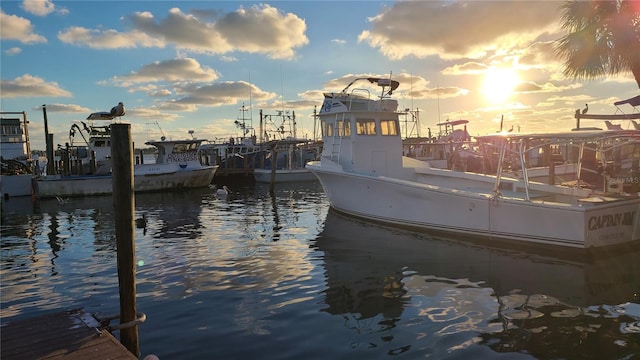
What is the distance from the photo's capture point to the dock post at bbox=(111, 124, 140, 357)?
5.77 meters

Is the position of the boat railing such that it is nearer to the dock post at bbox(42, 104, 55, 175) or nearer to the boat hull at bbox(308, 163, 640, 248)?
the boat hull at bbox(308, 163, 640, 248)

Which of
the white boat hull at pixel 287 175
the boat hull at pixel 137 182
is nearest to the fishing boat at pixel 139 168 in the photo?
the boat hull at pixel 137 182

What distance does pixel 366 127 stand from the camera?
18.0m

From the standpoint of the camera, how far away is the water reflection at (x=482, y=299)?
6.26 metres

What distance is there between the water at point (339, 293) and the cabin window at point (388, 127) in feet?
16.3

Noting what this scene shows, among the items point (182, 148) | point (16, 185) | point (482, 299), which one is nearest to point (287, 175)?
point (182, 148)

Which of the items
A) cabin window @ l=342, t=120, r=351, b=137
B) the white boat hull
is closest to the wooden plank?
cabin window @ l=342, t=120, r=351, b=137

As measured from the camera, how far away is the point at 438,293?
8.40 meters

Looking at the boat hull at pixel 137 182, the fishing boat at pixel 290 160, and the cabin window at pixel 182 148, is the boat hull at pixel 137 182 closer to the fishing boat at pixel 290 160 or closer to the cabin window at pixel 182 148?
the cabin window at pixel 182 148

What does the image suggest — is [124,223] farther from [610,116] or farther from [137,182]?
[137,182]

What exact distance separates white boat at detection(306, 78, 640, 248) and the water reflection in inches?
30.1

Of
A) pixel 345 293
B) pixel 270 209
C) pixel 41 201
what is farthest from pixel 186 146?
pixel 345 293

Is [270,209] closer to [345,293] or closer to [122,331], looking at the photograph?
[345,293]

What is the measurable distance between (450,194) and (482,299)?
545cm
